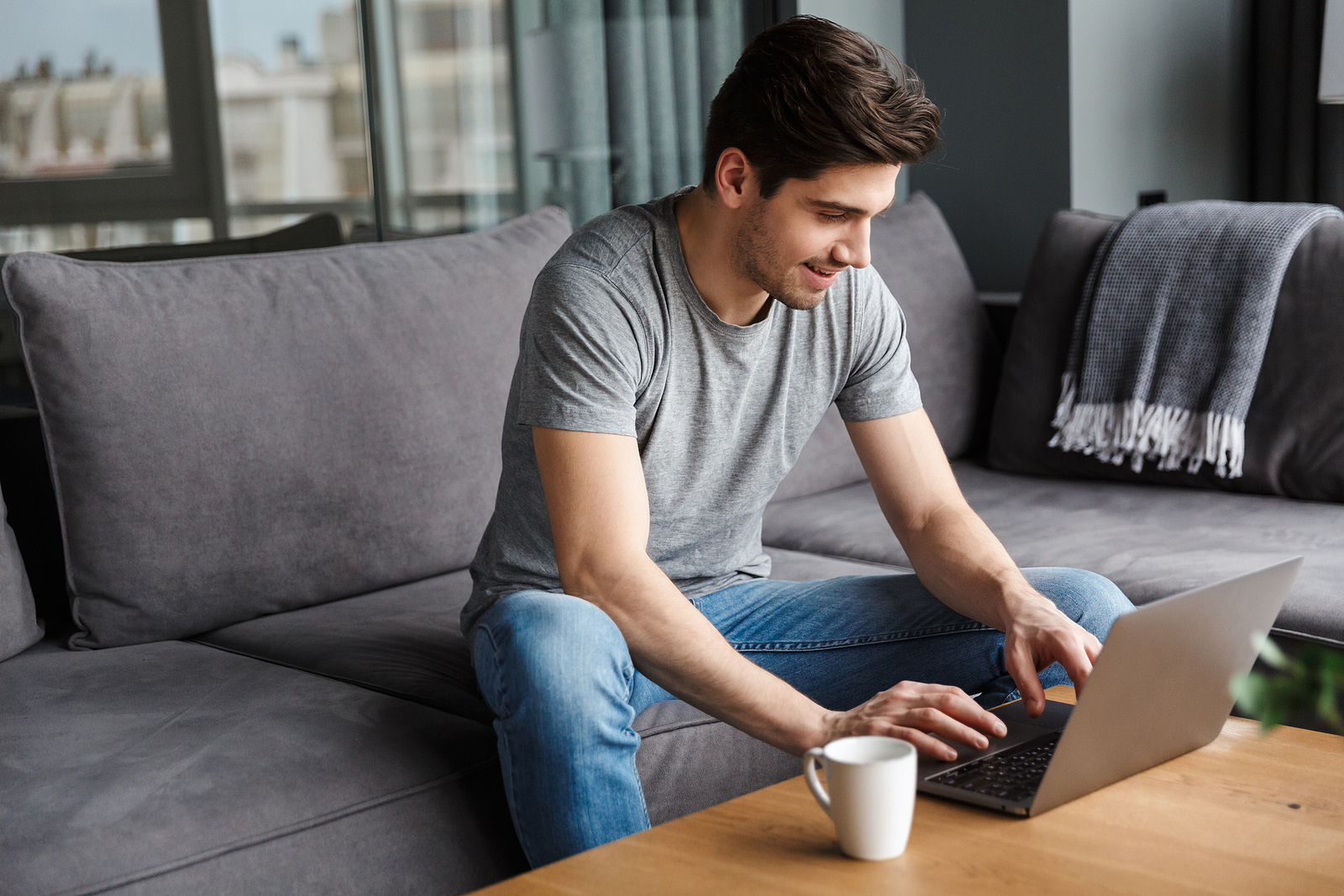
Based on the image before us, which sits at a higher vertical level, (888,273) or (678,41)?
(678,41)

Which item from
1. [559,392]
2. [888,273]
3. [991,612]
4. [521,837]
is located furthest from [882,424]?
[888,273]

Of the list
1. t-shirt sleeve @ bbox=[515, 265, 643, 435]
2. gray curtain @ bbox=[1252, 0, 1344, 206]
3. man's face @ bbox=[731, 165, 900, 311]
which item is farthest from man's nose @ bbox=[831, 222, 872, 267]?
gray curtain @ bbox=[1252, 0, 1344, 206]

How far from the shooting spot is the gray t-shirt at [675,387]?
1.30 meters

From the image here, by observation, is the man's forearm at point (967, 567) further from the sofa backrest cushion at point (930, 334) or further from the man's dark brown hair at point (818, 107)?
the sofa backrest cushion at point (930, 334)

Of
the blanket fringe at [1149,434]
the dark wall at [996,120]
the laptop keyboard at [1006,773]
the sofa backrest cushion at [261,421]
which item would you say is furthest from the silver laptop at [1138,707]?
the dark wall at [996,120]

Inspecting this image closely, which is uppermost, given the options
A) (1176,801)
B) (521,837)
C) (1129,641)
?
(1129,641)

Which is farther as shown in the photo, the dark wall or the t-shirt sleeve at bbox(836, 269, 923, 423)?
the dark wall

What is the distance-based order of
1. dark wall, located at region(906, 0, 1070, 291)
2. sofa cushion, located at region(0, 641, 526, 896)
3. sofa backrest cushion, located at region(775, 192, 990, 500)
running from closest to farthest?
sofa cushion, located at region(0, 641, 526, 896) → sofa backrest cushion, located at region(775, 192, 990, 500) → dark wall, located at region(906, 0, 1070, 291)

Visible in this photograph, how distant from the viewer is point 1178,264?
2.17m

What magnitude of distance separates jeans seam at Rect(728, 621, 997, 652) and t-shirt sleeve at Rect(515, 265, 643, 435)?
32 centimetres

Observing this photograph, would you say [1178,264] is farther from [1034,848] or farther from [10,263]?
[10,263]

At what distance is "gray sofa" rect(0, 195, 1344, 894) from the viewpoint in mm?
1157

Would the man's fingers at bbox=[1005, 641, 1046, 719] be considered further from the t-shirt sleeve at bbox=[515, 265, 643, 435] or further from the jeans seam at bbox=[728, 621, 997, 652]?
the t-shirt sleeve at bbox=[515, 265, 643, 435]

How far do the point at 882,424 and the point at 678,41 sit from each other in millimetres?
1481
